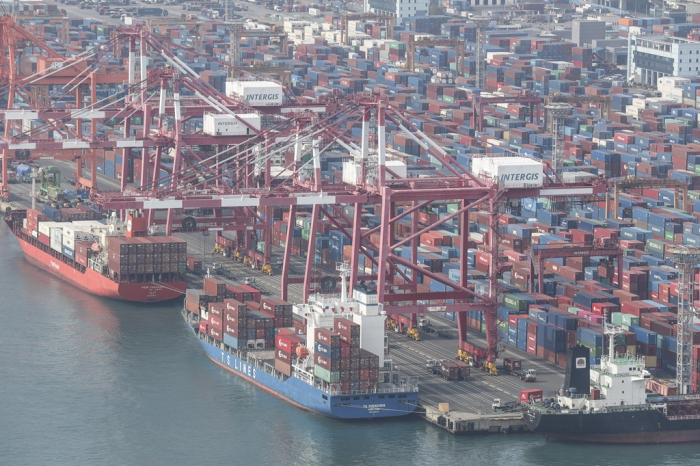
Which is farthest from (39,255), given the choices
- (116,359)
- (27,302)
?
(116,359)

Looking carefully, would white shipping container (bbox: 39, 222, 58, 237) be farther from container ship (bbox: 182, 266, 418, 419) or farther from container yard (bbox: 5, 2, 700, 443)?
container ship (bbox: 182, 266, 418, 419)

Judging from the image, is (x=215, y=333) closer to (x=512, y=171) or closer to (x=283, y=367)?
(x=283, y=367)

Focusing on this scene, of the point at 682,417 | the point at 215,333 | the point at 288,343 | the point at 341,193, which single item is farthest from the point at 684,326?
the point at 215,333

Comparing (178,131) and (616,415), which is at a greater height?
(178,131)


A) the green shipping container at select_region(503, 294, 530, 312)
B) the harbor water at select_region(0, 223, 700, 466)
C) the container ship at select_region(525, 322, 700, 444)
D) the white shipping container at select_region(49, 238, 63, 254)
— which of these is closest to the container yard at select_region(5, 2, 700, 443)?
the green shipping container at select_region(503, 294, 530, 312)

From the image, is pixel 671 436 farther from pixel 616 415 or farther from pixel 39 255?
pixel 39 255
